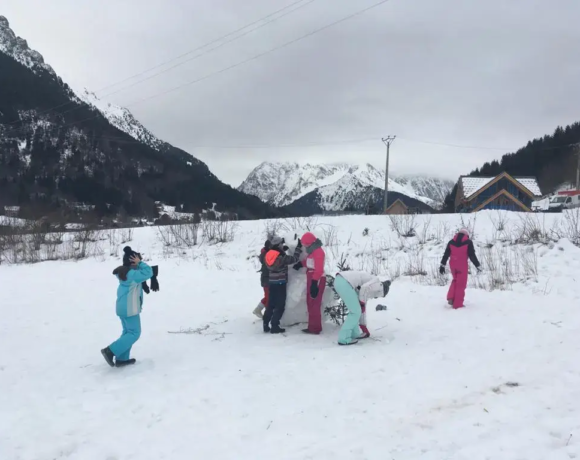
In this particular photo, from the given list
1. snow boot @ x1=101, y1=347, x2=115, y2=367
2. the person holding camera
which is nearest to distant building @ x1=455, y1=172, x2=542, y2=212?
the person holding camera

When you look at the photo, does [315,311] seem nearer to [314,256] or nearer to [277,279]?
[277,279]

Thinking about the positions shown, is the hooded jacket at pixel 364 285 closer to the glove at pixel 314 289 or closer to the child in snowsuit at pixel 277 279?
the glove at pixel 314 289

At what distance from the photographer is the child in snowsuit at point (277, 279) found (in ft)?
22.4

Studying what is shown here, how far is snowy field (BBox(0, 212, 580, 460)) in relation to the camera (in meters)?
3.74

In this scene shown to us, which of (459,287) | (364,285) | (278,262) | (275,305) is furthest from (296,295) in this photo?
(459,287)

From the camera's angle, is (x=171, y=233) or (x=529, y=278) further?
(x=171, y=233)

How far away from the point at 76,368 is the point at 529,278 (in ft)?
34.4

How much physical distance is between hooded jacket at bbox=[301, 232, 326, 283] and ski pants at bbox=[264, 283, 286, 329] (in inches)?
23.6

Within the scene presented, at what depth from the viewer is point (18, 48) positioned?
12612 cm

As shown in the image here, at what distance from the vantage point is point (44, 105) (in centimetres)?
8969

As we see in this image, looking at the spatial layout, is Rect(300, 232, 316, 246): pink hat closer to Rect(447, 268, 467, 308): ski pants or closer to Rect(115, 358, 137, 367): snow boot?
Rect(115, 358, 137, 367): snow boot

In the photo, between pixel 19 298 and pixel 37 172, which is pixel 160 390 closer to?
pixel 19 298

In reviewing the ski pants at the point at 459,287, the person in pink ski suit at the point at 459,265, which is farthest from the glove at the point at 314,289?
the ski pants at the point at 459,287

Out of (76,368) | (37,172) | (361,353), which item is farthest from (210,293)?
(37,172)
